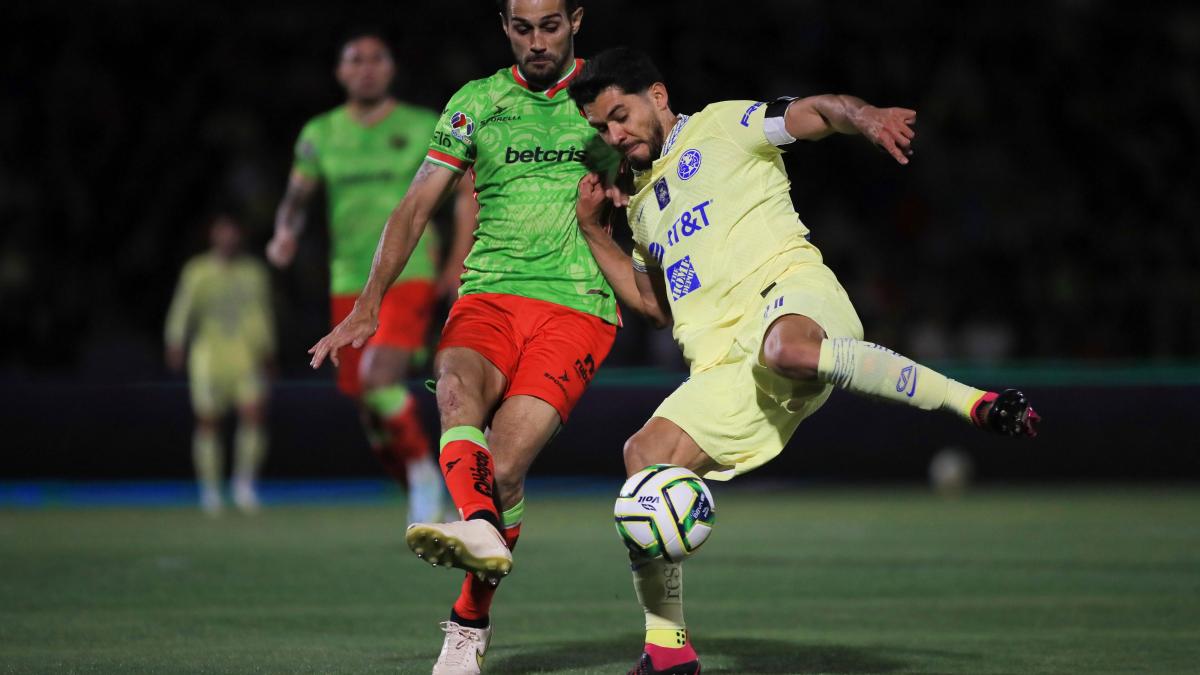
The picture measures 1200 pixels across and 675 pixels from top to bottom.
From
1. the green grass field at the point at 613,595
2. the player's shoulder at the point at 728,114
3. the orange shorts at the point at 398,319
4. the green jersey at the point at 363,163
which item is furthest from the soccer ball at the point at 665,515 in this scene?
the green jersey at the point at 363,163

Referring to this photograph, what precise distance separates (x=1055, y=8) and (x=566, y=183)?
15.8 m

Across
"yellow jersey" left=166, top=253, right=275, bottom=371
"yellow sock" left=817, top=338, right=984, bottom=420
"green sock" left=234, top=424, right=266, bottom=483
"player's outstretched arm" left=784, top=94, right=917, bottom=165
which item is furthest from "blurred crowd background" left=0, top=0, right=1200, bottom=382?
"yellow sock" left=817, top=338, right=984, bottom=420

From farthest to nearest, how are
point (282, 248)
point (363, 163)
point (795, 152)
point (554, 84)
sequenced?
point (795, 152), point (363, 163), point (282, 248), point (554, 84)

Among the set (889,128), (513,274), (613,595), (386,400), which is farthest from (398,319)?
(889,128)

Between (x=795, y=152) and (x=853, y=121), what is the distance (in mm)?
14242

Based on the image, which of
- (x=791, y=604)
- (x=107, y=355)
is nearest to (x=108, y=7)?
(x=107, y=355)

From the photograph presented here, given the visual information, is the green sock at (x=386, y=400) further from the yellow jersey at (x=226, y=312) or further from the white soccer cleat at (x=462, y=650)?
the yellow jersey at (x=226, y=312)

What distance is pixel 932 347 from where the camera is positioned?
17.9m

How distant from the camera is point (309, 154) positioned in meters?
11.1

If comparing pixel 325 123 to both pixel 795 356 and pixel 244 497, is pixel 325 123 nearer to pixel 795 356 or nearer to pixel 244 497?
pixel 244 497

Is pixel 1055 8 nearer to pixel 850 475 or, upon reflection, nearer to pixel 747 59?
pixel 747 59

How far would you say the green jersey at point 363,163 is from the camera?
11.0 meters

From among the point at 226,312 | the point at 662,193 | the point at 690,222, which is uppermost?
the point at 662,193

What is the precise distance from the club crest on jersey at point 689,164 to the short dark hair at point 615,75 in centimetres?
29
